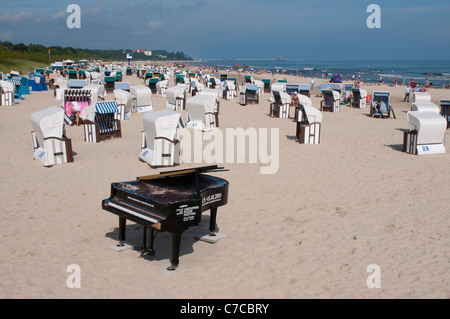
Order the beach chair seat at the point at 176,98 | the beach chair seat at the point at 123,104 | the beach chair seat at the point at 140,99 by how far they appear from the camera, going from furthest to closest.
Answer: the beach chair seat at the point at 176,98, the beach chair seat at the point at 140,99, the beach chair seat at the point at 123,104

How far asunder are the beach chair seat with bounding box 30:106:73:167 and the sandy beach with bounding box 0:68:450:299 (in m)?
0.28

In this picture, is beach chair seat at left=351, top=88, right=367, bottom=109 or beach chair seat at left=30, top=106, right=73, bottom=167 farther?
beach chair seat at left=351, top=88, right=367, bottom=109

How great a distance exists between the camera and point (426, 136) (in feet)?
41.3

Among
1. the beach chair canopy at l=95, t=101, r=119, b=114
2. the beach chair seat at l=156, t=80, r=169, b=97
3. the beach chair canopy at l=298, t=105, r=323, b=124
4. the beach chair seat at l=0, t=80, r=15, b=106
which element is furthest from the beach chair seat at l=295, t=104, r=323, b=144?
the beach chair seat at l=0, t=80, r=15, b=106

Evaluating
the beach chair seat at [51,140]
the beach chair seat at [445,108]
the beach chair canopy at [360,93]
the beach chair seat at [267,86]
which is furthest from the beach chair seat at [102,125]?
the beach chair seat at [267,86]

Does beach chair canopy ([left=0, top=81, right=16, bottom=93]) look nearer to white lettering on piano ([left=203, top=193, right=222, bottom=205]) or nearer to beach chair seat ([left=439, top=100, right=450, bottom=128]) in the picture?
white lettering on piano ([left=203, top=193, right=222, bottom=205])

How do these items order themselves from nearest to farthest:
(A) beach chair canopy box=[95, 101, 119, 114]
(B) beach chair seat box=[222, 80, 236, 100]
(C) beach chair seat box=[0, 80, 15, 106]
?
1. (A) beach chair canopy box=[95, 101, 119, 114]
2. (C) beach chair seat box=[0, 80, 15, 106]
3. (B) beach chair seat box=[222, 80, 236, 100]

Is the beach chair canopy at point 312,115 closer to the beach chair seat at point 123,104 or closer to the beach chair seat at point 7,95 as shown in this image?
the beach chair seat at point 123,104

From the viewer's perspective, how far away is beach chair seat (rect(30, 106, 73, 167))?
10688 millimetres

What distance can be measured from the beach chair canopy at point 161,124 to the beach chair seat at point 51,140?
2105mm

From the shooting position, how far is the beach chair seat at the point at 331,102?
23.3m

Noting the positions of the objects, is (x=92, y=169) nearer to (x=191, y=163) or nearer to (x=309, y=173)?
(x=191, y=163)

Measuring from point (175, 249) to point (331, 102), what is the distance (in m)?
19.9
